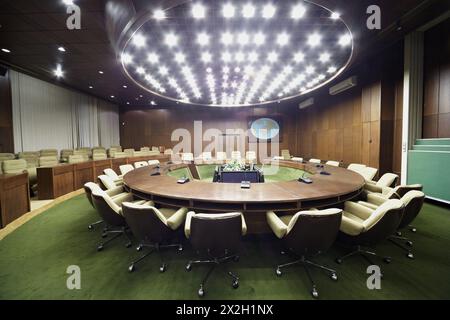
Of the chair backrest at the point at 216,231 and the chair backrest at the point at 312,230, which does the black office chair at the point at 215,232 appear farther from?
the chair backrest at the point at 312,230

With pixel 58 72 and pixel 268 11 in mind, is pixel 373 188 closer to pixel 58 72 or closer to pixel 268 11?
pixel 268 11

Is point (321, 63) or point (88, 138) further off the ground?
point (321, 63)

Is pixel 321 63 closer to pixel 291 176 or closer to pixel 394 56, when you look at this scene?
pixel 394 56

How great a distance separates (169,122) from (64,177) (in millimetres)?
7675

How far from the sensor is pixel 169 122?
12.0m

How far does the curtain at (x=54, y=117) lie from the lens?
643cm

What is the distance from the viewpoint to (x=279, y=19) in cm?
322

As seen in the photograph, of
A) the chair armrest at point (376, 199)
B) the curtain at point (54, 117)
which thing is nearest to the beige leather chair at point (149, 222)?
the chair armrest at point (376, 199)

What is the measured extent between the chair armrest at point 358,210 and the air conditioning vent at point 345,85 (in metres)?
5.65

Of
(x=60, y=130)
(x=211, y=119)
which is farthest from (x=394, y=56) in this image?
(x=60, y=130)

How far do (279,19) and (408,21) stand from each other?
301 cm

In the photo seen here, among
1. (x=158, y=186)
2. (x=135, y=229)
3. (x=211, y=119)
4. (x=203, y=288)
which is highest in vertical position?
(x=211, y=119)

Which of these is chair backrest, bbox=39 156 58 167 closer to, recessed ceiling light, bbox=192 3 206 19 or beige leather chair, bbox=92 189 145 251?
beige leather chair, bbox=92 189 145 251

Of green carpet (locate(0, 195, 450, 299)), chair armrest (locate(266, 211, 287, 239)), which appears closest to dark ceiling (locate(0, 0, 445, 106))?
chair armrest (locate(266, 211, 287, 239))
